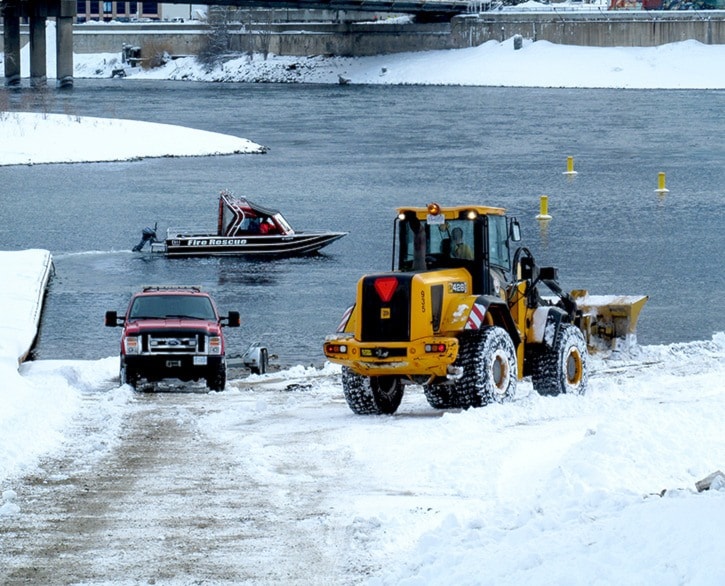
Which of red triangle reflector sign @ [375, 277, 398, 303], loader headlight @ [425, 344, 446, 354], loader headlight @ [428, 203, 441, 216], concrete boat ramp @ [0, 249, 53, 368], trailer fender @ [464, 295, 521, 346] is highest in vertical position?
loader headlight @ [428, 203, 441, 216]

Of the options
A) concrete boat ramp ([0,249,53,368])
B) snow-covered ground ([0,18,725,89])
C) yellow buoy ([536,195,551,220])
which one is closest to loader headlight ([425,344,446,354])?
concrete boat ramp ([0,249,53,368])

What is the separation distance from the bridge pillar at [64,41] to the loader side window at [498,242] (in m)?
150

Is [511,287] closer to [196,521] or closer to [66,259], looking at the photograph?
[196,521]

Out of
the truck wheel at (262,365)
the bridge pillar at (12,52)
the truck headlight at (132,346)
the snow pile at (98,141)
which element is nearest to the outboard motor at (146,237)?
the truck wheel at (262,365)

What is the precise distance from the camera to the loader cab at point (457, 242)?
60.6 feet

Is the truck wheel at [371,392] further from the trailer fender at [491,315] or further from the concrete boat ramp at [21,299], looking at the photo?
the concrete boat ramp at [21,299]

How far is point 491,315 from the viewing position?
62.0 ft

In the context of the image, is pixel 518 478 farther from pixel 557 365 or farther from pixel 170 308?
pixel 170 308

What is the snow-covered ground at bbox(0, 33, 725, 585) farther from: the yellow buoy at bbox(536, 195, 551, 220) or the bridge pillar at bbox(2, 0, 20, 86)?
the bridge pillar at bbox(2, 0, 20, 86)

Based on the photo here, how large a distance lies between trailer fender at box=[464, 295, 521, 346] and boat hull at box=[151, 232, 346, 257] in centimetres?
2979

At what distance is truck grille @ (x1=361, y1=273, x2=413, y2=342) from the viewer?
1761cm

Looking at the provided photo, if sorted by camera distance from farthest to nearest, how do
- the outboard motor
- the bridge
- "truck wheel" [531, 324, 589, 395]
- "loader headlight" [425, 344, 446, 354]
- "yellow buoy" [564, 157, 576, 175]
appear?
the bridge → "yellow buoy" [564, 157, 576, 175] → the outboard motor → "truck wheel" [531, 324, 589, 395] → "loader headlight" [425, 344, 446, 354]

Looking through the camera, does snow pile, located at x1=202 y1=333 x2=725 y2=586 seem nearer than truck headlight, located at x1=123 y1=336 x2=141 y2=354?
Yes

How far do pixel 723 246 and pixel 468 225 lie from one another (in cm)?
3187
